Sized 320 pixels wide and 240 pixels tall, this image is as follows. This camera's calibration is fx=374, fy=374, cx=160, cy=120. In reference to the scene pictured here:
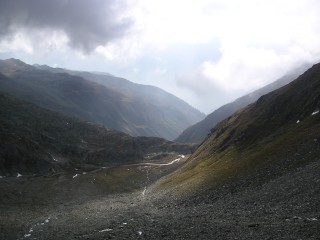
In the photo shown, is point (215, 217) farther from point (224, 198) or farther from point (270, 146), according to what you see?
point (270, 146)

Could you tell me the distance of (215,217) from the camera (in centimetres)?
5159

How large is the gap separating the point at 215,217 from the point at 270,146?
54.7 meters

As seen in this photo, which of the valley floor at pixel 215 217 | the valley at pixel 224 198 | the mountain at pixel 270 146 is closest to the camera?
the valley floor at pixel 215 217

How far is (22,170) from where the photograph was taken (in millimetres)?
169250

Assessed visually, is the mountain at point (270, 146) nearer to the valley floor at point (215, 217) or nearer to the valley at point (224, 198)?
the valley at point (224, 198)

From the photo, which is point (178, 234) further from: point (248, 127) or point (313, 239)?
point (248, 127)

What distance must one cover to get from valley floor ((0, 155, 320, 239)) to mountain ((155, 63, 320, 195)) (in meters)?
1.45

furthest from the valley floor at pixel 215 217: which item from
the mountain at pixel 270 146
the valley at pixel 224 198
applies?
the mountain at pixel 270 146

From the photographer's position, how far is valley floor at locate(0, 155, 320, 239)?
39.5 m

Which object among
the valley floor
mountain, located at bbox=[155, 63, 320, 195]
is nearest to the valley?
the valley floor

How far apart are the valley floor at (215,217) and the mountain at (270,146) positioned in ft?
4.76

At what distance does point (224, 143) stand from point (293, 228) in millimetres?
118830

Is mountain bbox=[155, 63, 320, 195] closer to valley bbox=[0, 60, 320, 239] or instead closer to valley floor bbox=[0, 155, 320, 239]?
valley bbox=[0, 60, 320, 239]

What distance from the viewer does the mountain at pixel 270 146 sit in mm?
72500
